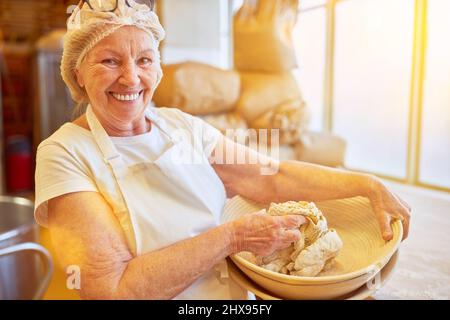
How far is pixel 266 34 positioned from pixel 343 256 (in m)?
0.35

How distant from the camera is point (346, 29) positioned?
569mm

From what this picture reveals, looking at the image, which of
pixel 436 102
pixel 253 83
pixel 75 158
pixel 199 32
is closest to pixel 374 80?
pixel 436 102

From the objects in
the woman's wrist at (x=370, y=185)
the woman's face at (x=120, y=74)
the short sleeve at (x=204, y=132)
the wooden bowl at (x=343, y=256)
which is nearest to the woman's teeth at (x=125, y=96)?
the woman's face at (x=120, y=74)

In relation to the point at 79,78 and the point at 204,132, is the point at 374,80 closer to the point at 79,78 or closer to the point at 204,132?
the point at 204,132

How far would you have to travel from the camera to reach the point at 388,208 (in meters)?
0.55

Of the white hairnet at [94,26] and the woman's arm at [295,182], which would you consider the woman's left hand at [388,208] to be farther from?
the white hairnet at [94,26]

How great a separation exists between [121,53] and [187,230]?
0.24 m

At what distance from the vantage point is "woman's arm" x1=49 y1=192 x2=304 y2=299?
489mm

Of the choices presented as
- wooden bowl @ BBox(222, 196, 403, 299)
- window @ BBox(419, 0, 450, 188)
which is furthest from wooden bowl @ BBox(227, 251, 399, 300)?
window @ BBox(419, 0, 450, 188)

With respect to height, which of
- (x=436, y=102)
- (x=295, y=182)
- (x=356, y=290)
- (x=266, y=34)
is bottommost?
(x=356, y=290)

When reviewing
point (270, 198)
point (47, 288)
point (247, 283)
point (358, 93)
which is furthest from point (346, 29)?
point (47, 288)

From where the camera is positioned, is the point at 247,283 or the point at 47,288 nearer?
the point at 247,283

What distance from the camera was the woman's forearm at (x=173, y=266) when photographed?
49cm
